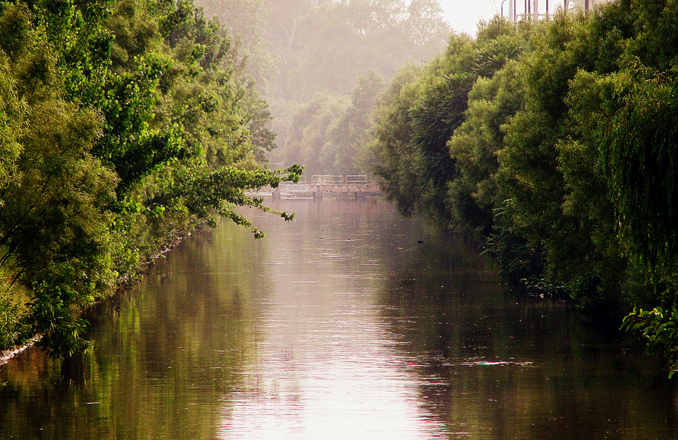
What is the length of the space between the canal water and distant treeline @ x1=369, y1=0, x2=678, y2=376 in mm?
1575

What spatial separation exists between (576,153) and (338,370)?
7487mm

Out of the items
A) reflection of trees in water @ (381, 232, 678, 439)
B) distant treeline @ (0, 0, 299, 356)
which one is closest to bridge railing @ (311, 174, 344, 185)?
reflection of trees in water @ (381, 232, 678, 439)

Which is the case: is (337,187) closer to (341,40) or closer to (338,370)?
(341,40)

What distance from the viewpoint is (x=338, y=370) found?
18.3 m

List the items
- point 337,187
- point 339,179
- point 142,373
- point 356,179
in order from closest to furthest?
point 142,373
point 337,187
point 356,179
point 339,179

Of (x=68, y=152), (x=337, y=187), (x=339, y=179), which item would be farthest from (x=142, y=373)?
(x=339, y=179)

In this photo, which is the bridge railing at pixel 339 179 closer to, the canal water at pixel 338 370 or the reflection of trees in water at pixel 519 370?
the canal water at pixel 338 370

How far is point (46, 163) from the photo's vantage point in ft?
51.8

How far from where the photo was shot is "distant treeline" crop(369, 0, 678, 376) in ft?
36.0

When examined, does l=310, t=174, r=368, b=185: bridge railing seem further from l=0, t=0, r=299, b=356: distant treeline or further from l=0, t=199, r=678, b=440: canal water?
l=0, t=0, r=299, b=356: distant treeline

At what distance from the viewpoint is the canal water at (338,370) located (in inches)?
553

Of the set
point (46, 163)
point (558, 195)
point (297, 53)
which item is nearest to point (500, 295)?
point (558, 195)

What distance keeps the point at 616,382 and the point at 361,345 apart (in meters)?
6.04

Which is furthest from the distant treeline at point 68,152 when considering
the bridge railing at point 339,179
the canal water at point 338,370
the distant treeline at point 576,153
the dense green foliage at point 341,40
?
the dense green foliage at point 341,40
